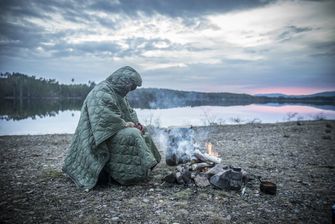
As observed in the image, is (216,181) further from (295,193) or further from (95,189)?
(95,189)

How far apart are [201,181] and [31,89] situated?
353 feet

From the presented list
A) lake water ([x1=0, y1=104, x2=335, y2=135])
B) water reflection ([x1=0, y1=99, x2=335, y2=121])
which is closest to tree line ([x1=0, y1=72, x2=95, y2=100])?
water reflection ([x1=0, y1=99, x2=335, y2=121])

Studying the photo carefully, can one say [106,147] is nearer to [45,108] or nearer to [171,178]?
[171,178]

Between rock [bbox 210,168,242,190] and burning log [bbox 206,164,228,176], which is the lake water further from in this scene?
rock [bbox 210,168,242,190]

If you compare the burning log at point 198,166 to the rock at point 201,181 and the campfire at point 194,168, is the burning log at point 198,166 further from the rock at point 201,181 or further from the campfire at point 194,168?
the rock at point 201,181

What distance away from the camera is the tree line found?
3792 inches

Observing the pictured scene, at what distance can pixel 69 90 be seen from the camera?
120188 millimetres

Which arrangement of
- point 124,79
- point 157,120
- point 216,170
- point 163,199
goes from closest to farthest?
point 163,199 → point 216,170 → point 124,79 → point 157,120

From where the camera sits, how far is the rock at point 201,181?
6.00 metres

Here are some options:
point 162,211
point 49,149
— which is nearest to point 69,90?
point 49,149

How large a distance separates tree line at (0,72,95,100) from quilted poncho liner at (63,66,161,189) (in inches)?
4066

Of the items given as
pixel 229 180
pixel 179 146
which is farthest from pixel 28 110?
pixel 229 180

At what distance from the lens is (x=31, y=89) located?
327 feet

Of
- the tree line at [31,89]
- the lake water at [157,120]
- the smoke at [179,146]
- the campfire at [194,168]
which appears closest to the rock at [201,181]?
the campfire at [194,168]
